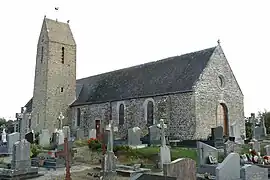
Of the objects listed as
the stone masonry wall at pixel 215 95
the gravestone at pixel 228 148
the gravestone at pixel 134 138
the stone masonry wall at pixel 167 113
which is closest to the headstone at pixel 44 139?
the gravestone at pixel 134 138

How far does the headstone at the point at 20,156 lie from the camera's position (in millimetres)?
10801

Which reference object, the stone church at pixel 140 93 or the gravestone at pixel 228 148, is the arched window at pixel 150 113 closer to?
the stone church at pixel 140 93

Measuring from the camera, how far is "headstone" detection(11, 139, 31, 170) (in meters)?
10.8

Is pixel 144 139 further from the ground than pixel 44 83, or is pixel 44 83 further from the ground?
pixel 44 83

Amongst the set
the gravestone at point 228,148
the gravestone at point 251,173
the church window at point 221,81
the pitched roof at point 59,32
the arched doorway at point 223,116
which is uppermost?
the pitched roof at point 59,32

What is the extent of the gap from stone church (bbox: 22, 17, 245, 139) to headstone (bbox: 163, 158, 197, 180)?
12.0 m

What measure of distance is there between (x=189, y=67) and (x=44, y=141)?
11688mm

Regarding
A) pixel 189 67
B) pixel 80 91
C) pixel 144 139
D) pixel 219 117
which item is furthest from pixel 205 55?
pixel 80 91

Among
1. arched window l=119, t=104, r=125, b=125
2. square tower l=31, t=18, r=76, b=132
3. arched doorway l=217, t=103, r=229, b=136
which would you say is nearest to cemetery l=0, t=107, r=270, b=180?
arched doorway l=217, t=103, r=229, b=136

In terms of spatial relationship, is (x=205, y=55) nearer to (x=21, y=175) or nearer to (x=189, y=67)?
(x=189, y=67)

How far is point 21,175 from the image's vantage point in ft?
34.3

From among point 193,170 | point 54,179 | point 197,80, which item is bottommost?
point 54,179

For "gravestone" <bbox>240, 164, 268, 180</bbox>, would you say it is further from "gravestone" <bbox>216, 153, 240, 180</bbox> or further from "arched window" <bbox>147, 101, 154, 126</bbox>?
"arched window" <bbox>147, 101, 154, 126</bbox>

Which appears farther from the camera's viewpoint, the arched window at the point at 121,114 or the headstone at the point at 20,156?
the arched window at the point at 121,114
